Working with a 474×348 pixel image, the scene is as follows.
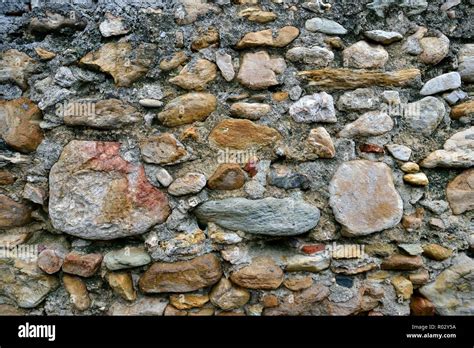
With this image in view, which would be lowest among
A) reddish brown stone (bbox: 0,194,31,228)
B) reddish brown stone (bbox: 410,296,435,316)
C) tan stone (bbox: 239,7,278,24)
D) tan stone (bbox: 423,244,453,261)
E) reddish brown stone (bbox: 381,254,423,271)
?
reddish brown stone (bbox: 410,296,435,316)

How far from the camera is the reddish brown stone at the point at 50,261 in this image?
1883 millimetres

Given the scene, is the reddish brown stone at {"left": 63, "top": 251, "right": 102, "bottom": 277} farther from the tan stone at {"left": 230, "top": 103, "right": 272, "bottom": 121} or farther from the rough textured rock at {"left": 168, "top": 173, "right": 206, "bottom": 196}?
the tan stone at {"left": 230, "top": 103, "right": 272, "bottom": 121}

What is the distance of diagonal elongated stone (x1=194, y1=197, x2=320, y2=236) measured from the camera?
1848 millimetres

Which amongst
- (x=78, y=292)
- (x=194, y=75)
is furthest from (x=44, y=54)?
(x=78, y=292)

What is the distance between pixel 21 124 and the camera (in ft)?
6.20

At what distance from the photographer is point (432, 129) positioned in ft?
6.36

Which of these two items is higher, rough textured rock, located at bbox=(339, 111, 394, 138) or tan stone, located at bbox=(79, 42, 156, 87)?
tan stone, located at bbox=(79, 42, 156, 87)

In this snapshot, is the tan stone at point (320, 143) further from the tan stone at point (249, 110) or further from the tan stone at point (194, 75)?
the tan stone at point (194, 75)

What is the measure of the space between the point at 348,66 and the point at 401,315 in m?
1.22

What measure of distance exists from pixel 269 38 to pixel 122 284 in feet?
4.41

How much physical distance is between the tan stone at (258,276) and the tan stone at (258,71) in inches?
33.4

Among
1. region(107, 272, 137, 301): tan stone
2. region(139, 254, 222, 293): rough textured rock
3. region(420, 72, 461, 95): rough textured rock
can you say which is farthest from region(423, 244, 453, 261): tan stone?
region(107, 272, 137, 301): tan stone

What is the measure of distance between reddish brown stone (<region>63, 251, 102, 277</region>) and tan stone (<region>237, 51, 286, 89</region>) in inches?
42.5

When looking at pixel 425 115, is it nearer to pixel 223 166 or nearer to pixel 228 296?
pixel 223 166
